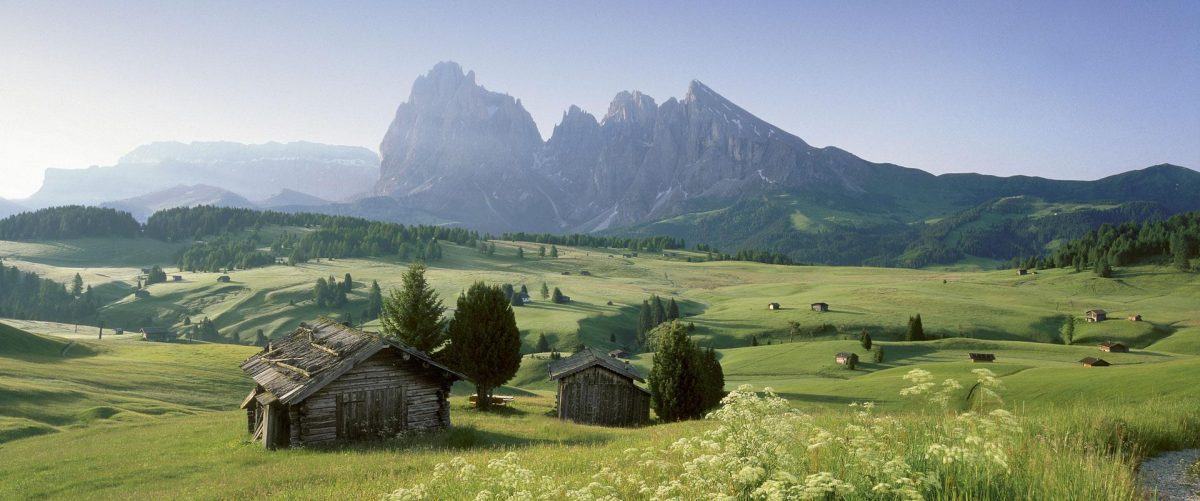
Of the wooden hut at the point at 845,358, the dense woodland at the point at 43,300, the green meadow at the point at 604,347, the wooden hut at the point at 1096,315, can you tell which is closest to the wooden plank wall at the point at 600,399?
the green meadow at the point at 604,347

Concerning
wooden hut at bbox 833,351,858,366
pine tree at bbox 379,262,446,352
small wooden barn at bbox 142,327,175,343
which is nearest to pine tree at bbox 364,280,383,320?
small wooden barn at bbox 142,327,175,343

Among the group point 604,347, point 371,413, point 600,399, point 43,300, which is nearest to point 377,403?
point 371,413

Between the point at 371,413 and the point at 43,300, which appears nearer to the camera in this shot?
the point at 371,413

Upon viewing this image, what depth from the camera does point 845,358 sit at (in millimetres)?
80312

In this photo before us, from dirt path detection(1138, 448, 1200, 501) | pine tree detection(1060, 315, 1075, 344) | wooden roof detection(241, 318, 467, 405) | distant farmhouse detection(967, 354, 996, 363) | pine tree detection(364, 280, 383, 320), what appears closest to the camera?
dirt path detection(1138, 448, 1200, 501)

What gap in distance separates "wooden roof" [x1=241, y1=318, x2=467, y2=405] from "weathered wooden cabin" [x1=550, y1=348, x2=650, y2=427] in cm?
1233

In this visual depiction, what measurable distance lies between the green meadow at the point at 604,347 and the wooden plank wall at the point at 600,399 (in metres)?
2.46

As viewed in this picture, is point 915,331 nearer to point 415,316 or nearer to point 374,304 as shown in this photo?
point 415,316

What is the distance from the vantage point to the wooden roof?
95.5ft

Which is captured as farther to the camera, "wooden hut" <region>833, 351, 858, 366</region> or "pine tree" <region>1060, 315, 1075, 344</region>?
"pine tree" <region>1060, 315, 1075, 344</region>

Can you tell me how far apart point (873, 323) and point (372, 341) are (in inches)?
4228

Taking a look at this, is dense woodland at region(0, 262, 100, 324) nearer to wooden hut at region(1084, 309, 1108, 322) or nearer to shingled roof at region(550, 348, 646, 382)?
shingled roof at region(550, 348, 646, 382)

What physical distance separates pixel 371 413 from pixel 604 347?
296 ft

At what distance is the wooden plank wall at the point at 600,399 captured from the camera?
43.9 m
